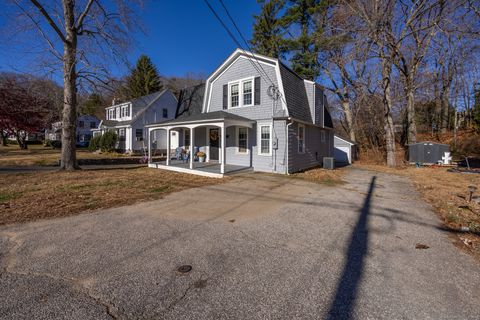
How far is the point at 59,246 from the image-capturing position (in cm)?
353

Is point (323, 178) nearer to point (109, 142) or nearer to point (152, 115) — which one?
point (152, 115)

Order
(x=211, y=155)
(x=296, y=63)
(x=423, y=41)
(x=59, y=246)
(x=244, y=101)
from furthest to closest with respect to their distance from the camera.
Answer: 1. (x=296, y=63)
2. (x=423, y=41)
3. (x=211, y=155)
4. (x=244, y=101)
5. (x=59, y=246)

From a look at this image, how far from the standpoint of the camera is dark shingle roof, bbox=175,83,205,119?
1647 cm

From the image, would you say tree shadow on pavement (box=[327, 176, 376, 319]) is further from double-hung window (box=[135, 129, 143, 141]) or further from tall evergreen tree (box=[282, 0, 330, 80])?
double-hung window (box=[135, 129, 143, 141])

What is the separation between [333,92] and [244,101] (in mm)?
16911

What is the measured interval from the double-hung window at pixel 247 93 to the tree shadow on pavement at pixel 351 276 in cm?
968

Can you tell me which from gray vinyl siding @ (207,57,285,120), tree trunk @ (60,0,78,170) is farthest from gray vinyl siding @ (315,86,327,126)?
tree trunk @ (60,0,78,170)

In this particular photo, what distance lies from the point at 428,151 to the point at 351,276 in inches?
775

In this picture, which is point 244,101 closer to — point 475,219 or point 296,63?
point 475,219

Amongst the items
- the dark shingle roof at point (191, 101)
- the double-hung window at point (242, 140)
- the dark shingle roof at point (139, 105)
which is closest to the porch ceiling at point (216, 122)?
the double-hung window at point (242, 140)

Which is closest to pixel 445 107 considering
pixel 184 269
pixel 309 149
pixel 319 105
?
pixel 319 105

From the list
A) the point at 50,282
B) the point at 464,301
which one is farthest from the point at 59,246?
the point at 464,301

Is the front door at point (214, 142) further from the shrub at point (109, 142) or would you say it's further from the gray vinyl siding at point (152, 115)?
the shrub at point (109, 142)

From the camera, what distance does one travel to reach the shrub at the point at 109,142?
76.1 ft
